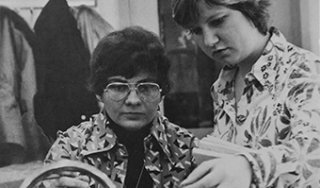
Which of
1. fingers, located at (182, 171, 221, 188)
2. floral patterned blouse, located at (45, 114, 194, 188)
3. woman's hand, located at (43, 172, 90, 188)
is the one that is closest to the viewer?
fingers, located at (182, 171, 221, 188)

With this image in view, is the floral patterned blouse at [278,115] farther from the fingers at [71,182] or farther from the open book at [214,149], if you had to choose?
the fingers at [71,182]

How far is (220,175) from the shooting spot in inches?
17.5

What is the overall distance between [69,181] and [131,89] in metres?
0.20

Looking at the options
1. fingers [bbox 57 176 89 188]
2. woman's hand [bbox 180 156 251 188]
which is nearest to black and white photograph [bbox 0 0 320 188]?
fingers [bbox 57 176 89 188]

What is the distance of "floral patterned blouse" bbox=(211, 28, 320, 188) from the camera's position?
19.2 inches

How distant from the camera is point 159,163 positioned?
29.6 inches

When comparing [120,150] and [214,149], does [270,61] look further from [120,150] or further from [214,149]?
[120,150]

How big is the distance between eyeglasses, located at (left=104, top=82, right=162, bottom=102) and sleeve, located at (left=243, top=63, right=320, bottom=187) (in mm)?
236

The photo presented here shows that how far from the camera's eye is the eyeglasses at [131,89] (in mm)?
729

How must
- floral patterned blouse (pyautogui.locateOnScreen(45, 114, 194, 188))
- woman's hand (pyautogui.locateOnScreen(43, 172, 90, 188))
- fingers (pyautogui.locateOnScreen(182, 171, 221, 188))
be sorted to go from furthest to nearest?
floral patterned blouse (pyautogui.locateOnScreen(45, 114, 194, 188)), woman's hand (pyautogui.locateOnScreen(43, 172, 90, 188)), fingers (pyautogui.locateOnScreen(182, 171, 221, 188))

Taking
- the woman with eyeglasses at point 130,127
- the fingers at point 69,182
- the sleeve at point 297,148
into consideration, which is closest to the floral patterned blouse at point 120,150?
the woman with eyeglasses at point 130,127

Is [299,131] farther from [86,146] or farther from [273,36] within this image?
[86,146]

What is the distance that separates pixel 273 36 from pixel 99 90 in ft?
0.98

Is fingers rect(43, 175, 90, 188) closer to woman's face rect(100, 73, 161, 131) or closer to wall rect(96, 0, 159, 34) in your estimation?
woman's face rect(100, 73, 161, 131)
